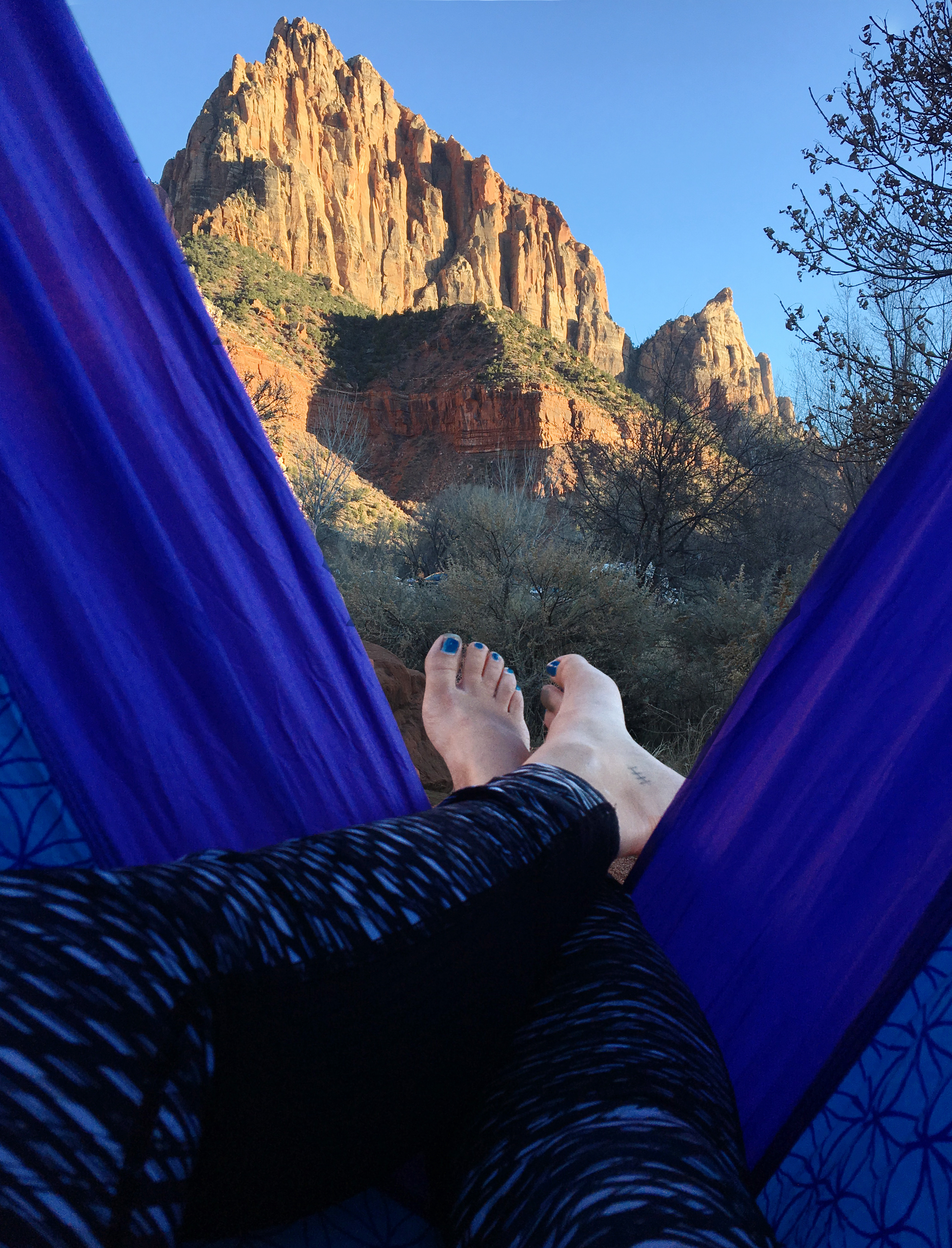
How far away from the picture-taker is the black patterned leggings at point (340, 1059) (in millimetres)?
266

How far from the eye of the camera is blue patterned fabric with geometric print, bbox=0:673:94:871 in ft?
1.49

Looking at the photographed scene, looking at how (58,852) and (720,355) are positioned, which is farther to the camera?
(720,355)

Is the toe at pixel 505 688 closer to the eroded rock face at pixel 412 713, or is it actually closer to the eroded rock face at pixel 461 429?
the eroded rock face at pixel 412 713

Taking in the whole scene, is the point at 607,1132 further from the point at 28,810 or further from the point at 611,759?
the point at 611,759

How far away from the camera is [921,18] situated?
2262mm

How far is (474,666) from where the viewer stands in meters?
1.44

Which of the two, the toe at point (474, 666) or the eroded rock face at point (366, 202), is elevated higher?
the eroded rock face at point (366, 202)

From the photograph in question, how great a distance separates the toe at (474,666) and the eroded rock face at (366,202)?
22240 mm

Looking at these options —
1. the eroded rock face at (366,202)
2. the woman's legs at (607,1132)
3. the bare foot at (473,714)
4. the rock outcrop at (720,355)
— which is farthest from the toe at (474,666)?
the eroded rock face at (366,202)

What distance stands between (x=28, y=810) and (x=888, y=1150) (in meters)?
0.52

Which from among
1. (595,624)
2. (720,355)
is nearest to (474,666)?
(595,624)

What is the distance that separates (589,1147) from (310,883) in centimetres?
18

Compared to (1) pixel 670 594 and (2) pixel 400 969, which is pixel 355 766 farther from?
(1) pixel 670 594

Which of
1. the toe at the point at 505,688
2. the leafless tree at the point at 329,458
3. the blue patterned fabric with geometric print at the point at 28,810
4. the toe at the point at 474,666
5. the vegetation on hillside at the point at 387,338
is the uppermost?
the vegetation on hillside at the point at 387,338
